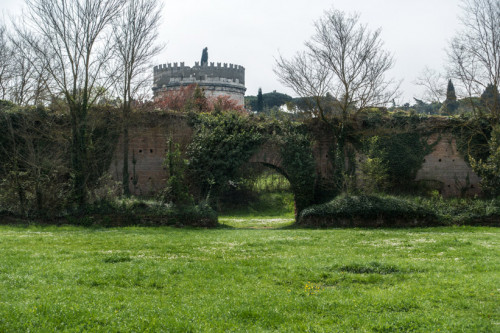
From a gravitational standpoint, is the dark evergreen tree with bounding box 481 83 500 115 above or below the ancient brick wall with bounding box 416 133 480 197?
above

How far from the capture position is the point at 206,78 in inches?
2047

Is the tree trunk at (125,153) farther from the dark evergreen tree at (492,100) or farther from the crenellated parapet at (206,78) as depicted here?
the crenellated parapet at (206,78)

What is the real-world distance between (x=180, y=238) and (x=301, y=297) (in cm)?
670

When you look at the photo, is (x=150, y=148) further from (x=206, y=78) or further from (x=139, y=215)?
(x=206, y=78)

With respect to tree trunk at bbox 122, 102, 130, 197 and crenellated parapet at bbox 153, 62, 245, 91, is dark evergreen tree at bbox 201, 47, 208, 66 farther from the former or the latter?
tree trunk at bbox 122, 102, 130, 197

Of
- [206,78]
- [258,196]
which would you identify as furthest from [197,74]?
[258,196]

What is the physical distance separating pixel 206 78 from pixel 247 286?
153 ft

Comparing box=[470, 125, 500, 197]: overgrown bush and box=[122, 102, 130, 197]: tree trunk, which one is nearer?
box=[470, 125, 500, 197]: overgrown bush

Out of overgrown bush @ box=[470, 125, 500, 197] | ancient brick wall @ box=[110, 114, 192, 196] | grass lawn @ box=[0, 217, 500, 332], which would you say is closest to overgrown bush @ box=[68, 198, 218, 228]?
ancient brick wall @ box=[110, 114, 192, 196]

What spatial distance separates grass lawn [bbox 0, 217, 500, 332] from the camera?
5680 millimetres

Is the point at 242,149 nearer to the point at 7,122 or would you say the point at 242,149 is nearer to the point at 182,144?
the point at 182,144

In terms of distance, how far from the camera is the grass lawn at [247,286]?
18.6 feet

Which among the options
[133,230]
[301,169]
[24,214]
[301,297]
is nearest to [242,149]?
[301,169]

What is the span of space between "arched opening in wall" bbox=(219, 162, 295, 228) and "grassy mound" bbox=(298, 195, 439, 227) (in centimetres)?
846
